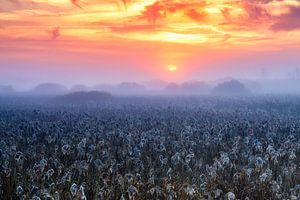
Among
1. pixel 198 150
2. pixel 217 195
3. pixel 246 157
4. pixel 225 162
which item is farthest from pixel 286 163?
pixel 217 195

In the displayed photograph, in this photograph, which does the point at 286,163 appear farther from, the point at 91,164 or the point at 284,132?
the point at 284,132

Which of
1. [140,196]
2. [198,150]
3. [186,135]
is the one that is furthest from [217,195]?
[186,135]

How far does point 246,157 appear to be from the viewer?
913 inches

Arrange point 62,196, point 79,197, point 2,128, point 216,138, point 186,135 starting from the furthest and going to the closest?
1. point 2,128
2. point 186,135
3. point 216,138
4. point 62,196
5. point 79,197

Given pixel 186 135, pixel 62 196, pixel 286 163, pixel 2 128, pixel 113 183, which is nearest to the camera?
pixel 62 196

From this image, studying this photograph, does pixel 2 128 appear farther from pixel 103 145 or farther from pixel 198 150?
pixel 198 150

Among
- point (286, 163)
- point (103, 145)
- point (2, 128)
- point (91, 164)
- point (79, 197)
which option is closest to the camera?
point (79, 197)

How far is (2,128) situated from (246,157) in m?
21.5

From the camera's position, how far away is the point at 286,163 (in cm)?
2283

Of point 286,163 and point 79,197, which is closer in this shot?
point 79,197

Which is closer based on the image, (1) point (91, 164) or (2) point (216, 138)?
(1) point (91, 164)

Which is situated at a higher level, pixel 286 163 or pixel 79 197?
pixel 79 197

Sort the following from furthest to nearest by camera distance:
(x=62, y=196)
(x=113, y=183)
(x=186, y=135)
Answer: (x=186, y=135), (x=113, y=183), (x=62, y=196)

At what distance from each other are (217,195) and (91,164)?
26.7 feet
